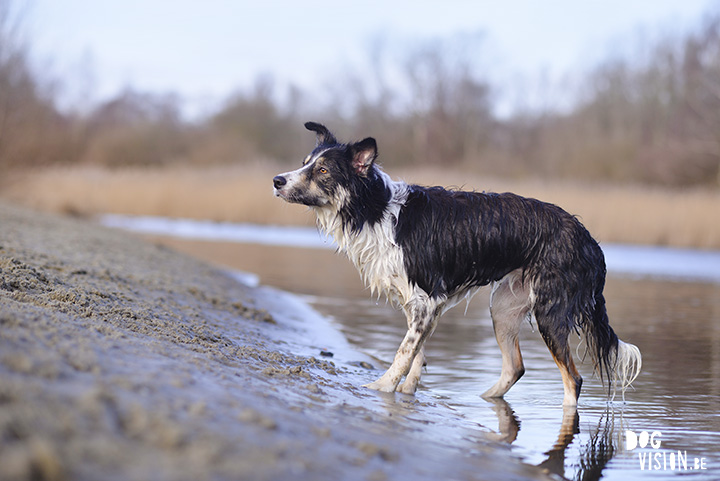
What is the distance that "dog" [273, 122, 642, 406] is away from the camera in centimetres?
588

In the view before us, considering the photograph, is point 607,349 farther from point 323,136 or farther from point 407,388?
point 323,136

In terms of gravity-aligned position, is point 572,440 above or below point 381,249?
below

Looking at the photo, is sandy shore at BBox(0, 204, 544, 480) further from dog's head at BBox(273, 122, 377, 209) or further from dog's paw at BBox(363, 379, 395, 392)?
dog's head at BBox(273, 122, 377, 209)

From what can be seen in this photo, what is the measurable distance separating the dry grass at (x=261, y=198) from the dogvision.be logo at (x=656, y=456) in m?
12.4

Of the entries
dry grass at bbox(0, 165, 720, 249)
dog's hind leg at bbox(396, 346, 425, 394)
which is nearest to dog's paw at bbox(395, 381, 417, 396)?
dog's hind leg at bbox(396, 346, 425, 394)

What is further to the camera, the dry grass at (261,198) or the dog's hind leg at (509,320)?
the dry grass at (261,198)

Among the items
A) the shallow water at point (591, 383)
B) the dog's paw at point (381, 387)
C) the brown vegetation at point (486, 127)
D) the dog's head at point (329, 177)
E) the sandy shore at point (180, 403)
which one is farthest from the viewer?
the brown vegetation at point (486, 127)

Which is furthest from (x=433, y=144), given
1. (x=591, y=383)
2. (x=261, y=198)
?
(x=591, y=383)

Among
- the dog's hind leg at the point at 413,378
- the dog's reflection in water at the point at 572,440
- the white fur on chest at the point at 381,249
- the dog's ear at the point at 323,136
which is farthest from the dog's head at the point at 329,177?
the dog's reflection in water at the point at 572,440

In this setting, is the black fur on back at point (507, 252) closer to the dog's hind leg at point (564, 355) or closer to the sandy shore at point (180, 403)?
the dog's hind leg at point (564, 355)

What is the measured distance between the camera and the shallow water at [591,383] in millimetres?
4695

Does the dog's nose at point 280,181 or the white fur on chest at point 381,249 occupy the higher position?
the dog's nose at point 280,181

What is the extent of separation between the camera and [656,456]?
4.67m

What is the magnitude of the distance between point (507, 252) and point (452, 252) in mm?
441
